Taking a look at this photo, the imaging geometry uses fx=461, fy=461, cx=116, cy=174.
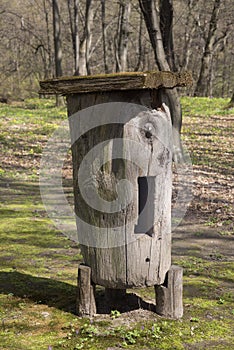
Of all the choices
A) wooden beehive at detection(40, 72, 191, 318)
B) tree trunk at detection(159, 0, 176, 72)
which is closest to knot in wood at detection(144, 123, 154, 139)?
wooden beehive at detection(40, 72, 191, 318)

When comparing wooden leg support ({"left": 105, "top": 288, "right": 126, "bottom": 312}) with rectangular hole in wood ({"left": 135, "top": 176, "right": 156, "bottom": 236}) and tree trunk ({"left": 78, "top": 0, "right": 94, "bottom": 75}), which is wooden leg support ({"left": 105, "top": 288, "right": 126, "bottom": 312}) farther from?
tree trunk ({"left": 78, "top": 0, "right": 94, "bottom": 75})

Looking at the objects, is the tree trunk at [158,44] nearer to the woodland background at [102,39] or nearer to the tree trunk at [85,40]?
the tree trunk at [85,40]

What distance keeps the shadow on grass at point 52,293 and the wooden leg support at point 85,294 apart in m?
0.13

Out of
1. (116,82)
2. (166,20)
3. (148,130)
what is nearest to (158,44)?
(166,20)

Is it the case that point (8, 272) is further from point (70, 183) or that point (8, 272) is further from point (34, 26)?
point (34, 26)

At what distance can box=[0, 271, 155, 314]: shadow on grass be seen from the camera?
406 cm

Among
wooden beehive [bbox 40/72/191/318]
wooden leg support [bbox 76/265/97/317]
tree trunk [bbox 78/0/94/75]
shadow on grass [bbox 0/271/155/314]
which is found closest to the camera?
wooden beehive [bbox 40/72/191/318]

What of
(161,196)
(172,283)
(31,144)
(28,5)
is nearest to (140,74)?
(161,196)

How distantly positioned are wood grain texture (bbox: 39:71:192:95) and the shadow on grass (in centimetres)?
188

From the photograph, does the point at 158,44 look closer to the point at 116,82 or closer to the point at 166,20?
the point at 166,20

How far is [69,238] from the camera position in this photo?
623 cm

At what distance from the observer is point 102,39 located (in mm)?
35688

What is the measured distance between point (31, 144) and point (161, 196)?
1040 centimetres

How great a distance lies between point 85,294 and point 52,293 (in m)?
0.72
